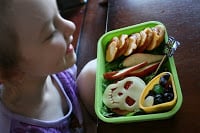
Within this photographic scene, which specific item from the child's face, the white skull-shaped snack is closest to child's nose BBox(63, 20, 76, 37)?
the child's face

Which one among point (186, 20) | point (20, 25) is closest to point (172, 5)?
point (186, 20)

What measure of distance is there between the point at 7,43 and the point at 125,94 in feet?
0.68

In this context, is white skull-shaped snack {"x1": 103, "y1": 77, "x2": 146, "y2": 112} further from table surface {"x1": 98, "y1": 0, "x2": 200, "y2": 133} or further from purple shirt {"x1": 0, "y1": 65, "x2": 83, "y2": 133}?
purple shirt {"x1": 0, "y1": 65, "x2": 83, "y2": 133}

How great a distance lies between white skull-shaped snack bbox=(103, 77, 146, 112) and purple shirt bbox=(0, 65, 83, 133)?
0.46 ft

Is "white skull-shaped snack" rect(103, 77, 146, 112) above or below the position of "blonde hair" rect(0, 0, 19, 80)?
below

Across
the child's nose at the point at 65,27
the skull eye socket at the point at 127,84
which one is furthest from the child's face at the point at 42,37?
the skull eye socket at the point at 127,84

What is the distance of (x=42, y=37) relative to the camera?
51 cm

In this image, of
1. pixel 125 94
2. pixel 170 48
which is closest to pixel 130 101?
pixel 125 94

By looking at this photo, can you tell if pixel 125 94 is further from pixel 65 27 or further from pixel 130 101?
pixel 65 27

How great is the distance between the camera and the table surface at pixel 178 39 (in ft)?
1.65

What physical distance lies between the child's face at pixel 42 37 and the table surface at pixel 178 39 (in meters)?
0.13

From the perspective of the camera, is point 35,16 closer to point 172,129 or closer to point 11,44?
point 11,44

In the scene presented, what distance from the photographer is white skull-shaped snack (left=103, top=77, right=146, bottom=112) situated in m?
0.54

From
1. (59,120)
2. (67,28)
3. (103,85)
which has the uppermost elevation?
(67,28)
